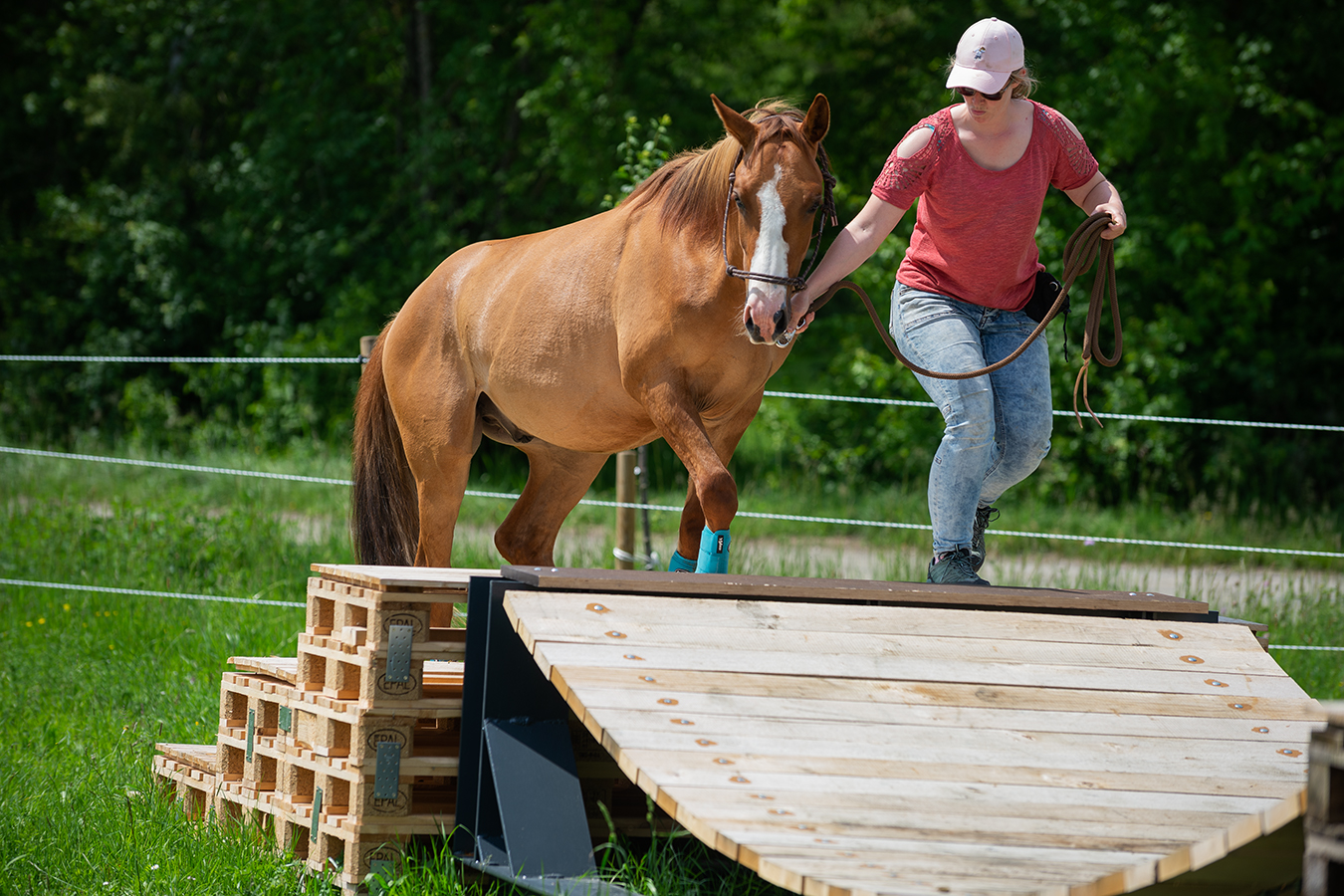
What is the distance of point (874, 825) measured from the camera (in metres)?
2.52

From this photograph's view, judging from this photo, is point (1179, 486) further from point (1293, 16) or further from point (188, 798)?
point (188, 798)

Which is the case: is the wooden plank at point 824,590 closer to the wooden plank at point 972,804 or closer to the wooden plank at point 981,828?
the wooden plank at point 972,804

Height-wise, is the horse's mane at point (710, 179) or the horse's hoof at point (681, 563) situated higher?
the horse's mane at point (710, 179)

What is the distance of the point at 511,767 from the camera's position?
3.12 m

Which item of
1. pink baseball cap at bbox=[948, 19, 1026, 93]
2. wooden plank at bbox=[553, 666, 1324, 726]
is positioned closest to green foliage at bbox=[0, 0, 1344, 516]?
pink baseball cap at bbox=[948, 19, 1026, 93]

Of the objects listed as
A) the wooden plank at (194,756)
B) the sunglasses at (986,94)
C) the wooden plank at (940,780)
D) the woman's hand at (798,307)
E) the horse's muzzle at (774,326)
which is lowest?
the wooden plank at (194,756)

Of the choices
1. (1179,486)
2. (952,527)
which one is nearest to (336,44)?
(1179,486)

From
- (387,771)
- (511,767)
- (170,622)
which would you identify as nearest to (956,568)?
(511,767)

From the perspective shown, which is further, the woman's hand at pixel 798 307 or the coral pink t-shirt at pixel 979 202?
the coral pink t-shirt at pixel 979 202

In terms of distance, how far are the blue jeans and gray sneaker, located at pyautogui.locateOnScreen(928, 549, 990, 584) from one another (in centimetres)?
3

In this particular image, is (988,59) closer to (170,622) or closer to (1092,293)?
(1092,293)

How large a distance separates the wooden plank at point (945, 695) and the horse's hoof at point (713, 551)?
1155 mm

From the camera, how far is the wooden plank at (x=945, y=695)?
9.63 ft

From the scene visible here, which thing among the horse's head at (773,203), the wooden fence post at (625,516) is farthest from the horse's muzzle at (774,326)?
the wooden fence post at (625,516)
